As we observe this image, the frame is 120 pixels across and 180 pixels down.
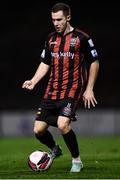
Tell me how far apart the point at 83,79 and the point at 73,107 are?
15.7 inches

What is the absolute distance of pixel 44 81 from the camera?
23906mm

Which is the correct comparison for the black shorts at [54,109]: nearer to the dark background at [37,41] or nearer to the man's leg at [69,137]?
the man's leg at [69,137]

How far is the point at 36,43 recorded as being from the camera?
25.0 metres

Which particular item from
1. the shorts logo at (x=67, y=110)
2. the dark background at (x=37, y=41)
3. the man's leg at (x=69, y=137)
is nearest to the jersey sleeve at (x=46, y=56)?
the shorts logo at (x=67, y=110)

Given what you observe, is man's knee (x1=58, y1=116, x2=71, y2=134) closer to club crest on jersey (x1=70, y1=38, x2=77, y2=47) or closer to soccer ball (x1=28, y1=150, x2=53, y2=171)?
soccer ball (x1=28, y1=150, x2=53, y2=171)

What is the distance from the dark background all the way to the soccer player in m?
14.7

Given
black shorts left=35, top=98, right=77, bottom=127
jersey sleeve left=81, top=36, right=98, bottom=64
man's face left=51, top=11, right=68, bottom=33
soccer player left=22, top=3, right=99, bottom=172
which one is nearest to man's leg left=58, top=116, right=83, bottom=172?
soccer player left=22, top=3, right=99, bottom=172

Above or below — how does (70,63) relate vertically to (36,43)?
above

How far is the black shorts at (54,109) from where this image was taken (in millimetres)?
8930

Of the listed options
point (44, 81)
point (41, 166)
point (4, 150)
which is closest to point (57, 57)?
point (41, 166)

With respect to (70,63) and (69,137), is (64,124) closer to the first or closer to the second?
(69,137)

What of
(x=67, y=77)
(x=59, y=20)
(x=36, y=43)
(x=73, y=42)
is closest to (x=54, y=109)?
(x=67, y=77)

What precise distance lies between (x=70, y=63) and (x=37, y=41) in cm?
1609

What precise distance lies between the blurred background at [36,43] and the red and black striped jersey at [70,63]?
540 inches
